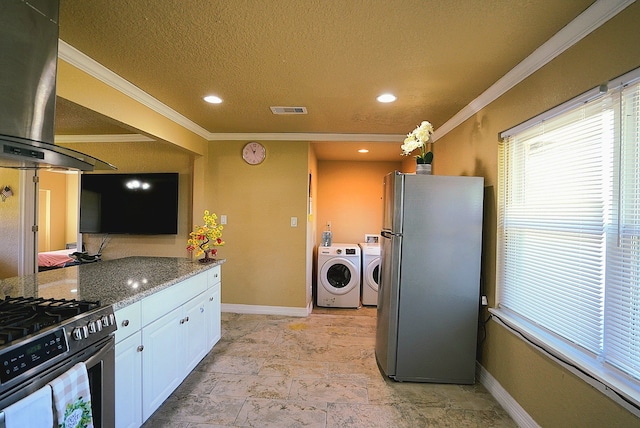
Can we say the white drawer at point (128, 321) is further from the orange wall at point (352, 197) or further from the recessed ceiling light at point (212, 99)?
the orange wall at point (352, 197)

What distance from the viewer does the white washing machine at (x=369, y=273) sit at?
4432 mm

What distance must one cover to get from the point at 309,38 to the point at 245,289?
3.13 m

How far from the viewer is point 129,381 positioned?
1.57m

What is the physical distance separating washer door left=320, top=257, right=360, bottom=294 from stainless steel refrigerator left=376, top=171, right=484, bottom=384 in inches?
74.9

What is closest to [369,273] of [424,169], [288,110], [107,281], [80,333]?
[424,169]

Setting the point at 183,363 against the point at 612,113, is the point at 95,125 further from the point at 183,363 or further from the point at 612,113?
the point at 612,113

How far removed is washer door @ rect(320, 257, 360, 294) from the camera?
169 inches

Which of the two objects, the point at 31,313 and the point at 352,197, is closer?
Answer: the point at 31,313

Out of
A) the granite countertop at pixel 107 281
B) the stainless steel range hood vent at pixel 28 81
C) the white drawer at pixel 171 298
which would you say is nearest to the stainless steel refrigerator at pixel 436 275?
the white drawer at pixel 171 298

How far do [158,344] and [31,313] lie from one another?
28.6 inches

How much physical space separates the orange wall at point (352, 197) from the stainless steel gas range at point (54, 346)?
4.00 metres

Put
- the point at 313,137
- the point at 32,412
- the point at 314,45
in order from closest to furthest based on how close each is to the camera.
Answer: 1. the point at 32,412
2. the point at 314,45
3. the point at 313,137

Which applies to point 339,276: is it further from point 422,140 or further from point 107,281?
point 107,281

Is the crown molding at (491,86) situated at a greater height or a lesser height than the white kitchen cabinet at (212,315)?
greater
